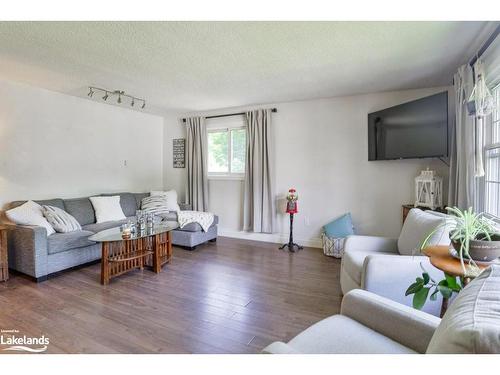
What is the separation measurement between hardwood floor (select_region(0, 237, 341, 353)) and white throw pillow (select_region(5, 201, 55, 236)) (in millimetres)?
588

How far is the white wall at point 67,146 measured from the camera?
334cm

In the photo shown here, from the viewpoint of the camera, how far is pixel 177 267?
3.20 m

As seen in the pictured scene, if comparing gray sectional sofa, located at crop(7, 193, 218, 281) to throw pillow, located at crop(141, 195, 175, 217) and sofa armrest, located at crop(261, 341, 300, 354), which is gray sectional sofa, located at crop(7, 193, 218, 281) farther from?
sofa armrest, located at crop(261, 341, 300, 354)

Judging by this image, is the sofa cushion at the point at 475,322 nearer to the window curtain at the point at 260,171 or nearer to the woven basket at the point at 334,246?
the woven basket at the point at 334,246

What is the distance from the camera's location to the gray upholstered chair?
2.03ft

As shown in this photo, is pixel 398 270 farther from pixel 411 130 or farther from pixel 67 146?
pixel 67 146

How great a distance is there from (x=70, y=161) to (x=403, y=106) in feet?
15.4

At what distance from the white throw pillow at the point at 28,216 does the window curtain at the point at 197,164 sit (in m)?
2.36

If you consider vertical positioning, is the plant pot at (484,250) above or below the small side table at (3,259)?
above

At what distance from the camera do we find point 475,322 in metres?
0.65

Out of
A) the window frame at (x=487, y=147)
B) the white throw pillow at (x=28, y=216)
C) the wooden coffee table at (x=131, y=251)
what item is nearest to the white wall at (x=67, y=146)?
the white throw pillow at (x=28, y=216)

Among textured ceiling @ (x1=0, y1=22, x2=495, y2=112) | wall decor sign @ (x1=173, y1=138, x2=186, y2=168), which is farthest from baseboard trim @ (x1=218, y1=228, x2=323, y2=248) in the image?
textured ceiling @ (x1=0, y1=22, x2=495, y2=112)
